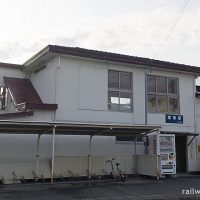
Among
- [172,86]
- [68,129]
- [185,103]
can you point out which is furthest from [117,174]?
[172,86]

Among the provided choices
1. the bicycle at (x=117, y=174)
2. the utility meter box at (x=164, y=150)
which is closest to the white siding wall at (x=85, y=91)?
the utility meter box at (x=164, y=150)

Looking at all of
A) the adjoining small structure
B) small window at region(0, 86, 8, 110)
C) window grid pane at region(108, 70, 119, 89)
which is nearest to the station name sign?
the adjoining small structure

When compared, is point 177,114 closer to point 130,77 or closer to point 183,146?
point 183,146

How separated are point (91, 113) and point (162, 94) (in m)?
4.64

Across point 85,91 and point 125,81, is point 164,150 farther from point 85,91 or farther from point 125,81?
point 85,91

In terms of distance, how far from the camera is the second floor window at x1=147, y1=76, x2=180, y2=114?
20.3 metres

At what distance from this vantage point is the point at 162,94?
67.9ft

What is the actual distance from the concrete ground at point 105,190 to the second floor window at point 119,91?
410 centimetres

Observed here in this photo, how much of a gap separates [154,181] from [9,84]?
878cm

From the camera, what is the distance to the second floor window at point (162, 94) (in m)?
20.3

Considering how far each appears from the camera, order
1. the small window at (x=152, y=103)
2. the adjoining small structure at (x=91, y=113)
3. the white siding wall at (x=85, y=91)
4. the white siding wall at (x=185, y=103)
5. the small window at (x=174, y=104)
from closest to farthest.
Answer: the adjoining small structure at (x=91, y=113), the white siding wall at (x=85, y=91), the small window at (x=152, y=103), the white siding wall at (x=185, y=103), the small window at (x=174, y=104)

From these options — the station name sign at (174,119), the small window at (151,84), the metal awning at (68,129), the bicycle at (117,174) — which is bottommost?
the bicycle at (117,174)

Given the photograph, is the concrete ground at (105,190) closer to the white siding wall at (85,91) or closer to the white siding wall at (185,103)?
the white siding wall at (85,91)

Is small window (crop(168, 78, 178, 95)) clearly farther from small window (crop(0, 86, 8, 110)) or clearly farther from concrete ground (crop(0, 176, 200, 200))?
small window (crop(0, 86, 8, 110))
